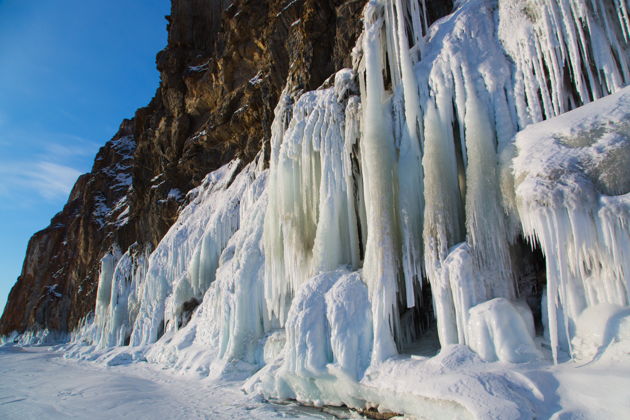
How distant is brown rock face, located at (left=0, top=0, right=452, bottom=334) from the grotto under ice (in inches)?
150

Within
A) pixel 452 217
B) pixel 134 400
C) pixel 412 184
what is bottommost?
pixel 134 400

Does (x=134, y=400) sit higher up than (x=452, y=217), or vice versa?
(x=452, y=217)

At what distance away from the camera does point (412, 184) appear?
795 cm

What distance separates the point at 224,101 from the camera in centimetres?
2222

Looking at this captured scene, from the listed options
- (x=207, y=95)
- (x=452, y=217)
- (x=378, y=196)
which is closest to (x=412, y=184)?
(x=378, y=196)

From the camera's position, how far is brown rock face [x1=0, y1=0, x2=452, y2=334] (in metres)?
14.5

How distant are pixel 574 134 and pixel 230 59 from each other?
60.7 ft

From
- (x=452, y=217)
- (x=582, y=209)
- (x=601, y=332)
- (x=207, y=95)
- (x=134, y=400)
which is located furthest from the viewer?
(x=207, y=95)

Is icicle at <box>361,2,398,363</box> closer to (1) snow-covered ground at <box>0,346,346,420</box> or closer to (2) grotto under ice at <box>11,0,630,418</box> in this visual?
(2) grotto under ice at <box>11,0,630,418</box>

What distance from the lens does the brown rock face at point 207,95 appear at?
14547 millimetres

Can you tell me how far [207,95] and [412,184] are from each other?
1963cm

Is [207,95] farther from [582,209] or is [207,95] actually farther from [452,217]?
[582,209]

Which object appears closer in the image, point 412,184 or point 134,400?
point 412,184

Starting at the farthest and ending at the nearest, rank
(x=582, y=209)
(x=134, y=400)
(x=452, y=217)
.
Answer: (x=134, y=400) < (x=452, y=217) < (x=582, y=209)
